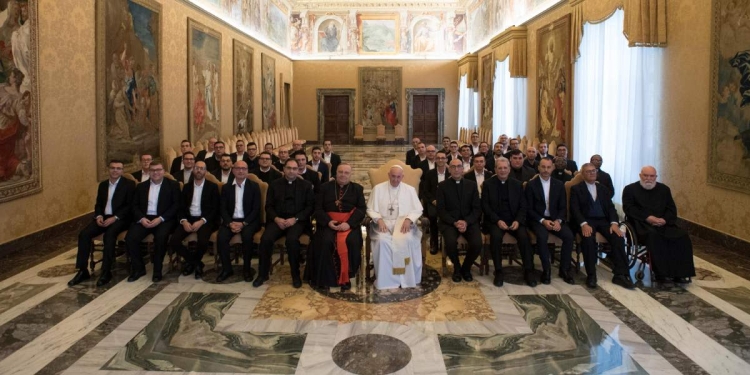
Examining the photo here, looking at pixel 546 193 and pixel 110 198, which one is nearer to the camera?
pixel 110 198

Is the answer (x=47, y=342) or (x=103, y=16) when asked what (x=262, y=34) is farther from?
(x=47, y=342)

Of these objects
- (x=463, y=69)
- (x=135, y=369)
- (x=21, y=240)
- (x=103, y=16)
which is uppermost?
(x=463, y=69)

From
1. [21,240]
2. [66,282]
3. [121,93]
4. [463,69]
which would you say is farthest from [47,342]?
[463,69]

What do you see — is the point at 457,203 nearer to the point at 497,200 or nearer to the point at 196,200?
the point at 497,200

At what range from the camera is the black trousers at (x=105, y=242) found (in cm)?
583

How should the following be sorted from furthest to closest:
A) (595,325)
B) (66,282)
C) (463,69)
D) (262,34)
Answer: (463,69), (262,34), (66,282), (595,325)

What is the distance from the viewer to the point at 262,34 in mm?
19531

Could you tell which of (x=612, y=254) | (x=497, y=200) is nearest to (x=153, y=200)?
(x=497, y=200)

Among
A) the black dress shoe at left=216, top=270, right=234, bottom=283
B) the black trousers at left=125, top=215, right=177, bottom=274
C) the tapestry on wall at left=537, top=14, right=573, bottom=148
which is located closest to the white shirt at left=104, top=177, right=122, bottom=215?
the black trousers at left=125, top=215, right=177, bottom=274

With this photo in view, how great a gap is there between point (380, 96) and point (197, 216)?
21.0 metres

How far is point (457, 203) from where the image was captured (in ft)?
21.0

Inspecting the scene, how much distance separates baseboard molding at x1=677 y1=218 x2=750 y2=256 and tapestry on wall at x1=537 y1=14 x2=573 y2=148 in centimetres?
420

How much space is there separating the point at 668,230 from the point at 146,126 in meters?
8.89

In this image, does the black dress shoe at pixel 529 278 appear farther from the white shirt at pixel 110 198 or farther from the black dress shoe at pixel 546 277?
the white shirt at pixel 110 198
